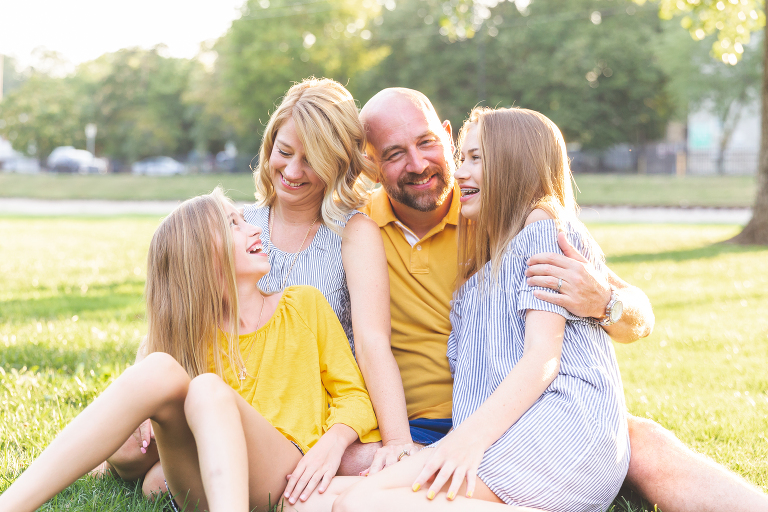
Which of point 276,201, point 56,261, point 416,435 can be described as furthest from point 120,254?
point 416,435

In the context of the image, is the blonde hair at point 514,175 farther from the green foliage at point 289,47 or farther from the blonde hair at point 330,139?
the green foliage at point 289,47

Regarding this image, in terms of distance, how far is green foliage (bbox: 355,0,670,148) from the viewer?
3709cm

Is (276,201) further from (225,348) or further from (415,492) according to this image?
(415,492)

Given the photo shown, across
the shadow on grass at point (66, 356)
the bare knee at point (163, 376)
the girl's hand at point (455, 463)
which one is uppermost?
the bare knee at point (163, 376)

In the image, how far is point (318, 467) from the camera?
102 inches

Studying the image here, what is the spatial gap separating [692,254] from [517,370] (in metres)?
10.0

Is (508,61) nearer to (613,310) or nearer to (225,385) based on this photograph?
(613,310)

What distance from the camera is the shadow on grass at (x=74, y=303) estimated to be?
667 cm

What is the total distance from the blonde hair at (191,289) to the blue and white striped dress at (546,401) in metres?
0.90

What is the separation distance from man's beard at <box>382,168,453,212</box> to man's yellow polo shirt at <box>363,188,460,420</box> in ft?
0.30

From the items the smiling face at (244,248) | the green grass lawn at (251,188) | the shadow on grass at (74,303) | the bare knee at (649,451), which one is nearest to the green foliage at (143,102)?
the green grass lawn at (251,188)

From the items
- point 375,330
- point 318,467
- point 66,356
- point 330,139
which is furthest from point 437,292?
point 66,356

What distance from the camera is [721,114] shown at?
35188 millimetres

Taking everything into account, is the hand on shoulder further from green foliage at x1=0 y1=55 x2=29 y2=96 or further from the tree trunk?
green foliage at x1=0 y1=55 x2=29 y2=96
